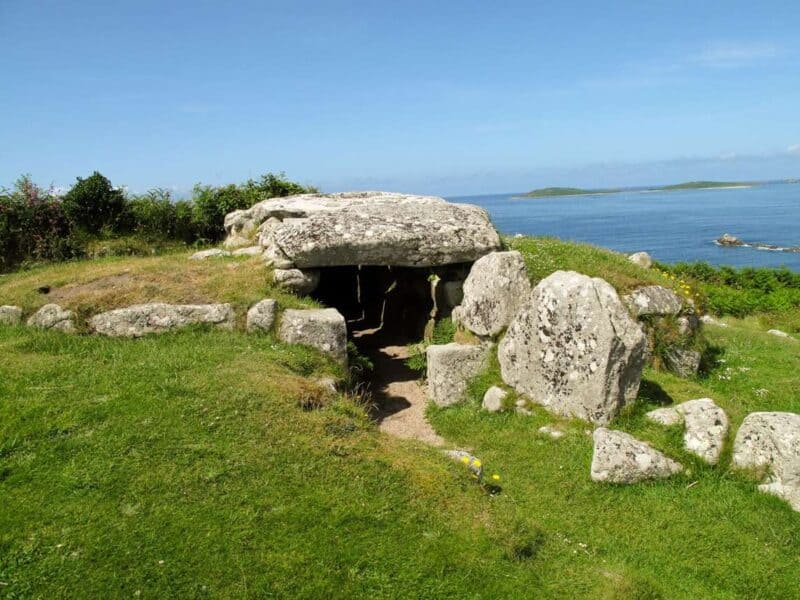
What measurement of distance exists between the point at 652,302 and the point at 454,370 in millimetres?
5462

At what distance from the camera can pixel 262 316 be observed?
12.7m

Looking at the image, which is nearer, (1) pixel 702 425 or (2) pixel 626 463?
(2) pixel 626 463

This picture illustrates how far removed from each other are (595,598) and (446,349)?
6.85 metres

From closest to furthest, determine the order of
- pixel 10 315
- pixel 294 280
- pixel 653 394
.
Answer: pixel 653 394 → pixel 10 315 → pixel 294 280

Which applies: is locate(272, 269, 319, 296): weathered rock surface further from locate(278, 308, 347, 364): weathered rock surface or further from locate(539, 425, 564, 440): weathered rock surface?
locate(539, 425, 564, 440): weathered rock surface

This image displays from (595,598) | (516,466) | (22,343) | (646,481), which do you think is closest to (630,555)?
(595,598)

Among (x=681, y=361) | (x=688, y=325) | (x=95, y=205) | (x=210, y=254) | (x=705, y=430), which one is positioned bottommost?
(x=681, y=361)

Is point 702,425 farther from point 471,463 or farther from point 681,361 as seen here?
point 681,361

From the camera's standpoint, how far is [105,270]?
14984 millimetres

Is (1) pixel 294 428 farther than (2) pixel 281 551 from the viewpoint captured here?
Yes

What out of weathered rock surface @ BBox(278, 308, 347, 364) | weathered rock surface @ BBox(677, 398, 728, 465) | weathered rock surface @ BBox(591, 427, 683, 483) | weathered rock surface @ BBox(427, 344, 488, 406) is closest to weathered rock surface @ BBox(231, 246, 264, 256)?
weathered rock surface @ BBox(278, 308, 347, 364)

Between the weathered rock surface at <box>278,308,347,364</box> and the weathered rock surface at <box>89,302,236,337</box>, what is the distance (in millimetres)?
1322

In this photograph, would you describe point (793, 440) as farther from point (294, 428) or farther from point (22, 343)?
point (22, 343)

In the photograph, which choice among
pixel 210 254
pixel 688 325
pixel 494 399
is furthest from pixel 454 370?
pixel 210 254
